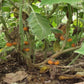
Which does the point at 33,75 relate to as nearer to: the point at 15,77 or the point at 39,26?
the point at 15,77

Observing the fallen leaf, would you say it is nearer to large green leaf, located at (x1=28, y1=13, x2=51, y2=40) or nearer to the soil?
the soil

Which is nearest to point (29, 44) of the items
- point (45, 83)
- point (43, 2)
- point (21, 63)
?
point (21, 63)

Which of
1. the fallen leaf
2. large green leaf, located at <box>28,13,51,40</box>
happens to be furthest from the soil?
large green leaf, located at <box>28,13,51,40</box>

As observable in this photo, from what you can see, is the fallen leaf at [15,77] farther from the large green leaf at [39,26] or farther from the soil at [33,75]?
the large green leaf at [39,26]

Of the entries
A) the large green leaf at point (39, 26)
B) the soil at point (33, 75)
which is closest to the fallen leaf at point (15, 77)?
the soil at point (33, 75)

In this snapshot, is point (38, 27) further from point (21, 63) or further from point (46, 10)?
point (46, 10)

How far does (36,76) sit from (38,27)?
Answer: 48 centimetres

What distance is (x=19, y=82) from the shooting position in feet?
3.50

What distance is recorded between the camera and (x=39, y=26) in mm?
804

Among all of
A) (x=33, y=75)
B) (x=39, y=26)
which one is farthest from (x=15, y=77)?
(x=39, y=26)

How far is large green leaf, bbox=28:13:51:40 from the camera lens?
77 centimetres

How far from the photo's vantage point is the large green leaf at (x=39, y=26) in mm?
774

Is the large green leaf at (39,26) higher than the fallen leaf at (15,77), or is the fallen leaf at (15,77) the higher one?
the large green leaf at (39,26)

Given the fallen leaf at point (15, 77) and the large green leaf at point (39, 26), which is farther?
the fallen leaf at point (15, 77)
